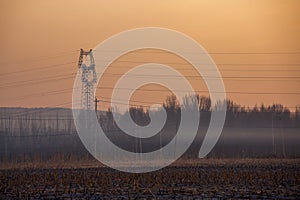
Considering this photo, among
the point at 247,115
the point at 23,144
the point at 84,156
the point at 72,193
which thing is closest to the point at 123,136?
the point at 23,144

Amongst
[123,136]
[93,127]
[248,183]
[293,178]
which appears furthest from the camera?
[123,136]

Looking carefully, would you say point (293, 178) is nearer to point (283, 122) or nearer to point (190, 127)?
point (190, 127)

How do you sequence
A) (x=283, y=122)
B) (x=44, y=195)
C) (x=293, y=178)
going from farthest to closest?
(x=283, y=122), (x=293, y=178), (x=44, y=195)

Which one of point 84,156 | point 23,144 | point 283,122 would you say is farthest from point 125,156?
point 283,122

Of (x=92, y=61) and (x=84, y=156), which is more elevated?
(x=92, y=61)

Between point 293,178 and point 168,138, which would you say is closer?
point 293,178

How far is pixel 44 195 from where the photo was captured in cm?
2428

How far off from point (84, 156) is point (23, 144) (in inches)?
990

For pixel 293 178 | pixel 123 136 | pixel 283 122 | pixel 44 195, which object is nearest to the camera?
pixel 44 195

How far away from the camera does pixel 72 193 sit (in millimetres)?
25141

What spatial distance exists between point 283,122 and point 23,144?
40085 millimetres

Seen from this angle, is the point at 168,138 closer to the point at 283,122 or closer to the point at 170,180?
the point at 283,122

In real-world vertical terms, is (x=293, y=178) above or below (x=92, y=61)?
below

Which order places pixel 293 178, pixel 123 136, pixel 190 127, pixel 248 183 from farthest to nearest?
1. pixel 190 127
2. pixel 123 136
3. pixel 293 178
4. pixel 248 183
